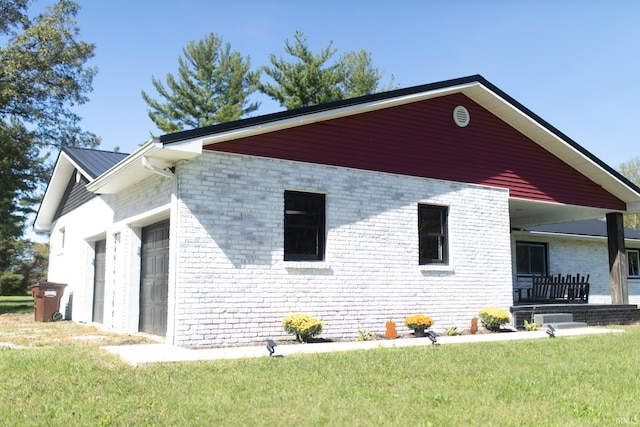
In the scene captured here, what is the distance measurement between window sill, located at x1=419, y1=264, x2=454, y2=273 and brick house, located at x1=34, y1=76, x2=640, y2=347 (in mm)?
64

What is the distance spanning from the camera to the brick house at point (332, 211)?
10.7 meters

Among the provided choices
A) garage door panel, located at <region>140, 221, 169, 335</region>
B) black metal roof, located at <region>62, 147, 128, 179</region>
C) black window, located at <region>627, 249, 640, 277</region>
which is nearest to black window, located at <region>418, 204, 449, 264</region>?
garage door panel, located at <region>140, 221, 169, 335</region>

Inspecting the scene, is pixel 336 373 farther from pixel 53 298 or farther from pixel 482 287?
pixel 53 298

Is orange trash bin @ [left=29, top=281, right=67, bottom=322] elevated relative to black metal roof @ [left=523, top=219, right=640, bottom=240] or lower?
lower

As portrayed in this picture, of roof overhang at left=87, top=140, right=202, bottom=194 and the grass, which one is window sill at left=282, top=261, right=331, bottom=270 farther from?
roof overhang at left=87, top=140, right=202, bottom=194

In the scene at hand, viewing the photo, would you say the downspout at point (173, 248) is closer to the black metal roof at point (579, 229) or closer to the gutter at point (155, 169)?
the gutter at point (155, 169)

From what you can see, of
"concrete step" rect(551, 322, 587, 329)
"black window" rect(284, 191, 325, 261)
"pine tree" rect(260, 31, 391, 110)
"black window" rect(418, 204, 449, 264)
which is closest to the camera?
"black window" rect(284, 191, 325, 261)

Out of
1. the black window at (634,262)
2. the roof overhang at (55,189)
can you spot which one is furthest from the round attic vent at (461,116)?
the black window at (634,262)

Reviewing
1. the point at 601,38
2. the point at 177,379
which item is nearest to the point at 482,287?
the point at 601,38

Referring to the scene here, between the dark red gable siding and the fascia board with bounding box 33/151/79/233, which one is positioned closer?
the dark red gable siding

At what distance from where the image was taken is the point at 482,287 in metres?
14.2

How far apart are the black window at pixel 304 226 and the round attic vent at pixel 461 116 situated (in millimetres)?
4534

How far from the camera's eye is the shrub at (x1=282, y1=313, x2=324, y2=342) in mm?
10750

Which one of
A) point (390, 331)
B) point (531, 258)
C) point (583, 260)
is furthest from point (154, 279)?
point (583, 260)
